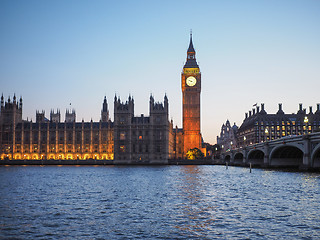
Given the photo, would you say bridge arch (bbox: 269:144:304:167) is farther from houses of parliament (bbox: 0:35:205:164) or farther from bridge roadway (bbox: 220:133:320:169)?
houses of parliament (bbox: 0:35:205:164)

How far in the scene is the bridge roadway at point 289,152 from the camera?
68100 mm

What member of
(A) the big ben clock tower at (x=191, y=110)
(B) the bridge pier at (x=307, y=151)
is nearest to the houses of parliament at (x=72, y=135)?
(A) the big ben clock tower at (x=191, y=110)

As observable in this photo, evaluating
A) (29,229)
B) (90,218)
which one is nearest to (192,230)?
(90,218)

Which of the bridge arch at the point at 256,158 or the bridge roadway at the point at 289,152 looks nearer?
the bridge roadway at the point at 289,152

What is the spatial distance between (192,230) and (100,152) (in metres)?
163

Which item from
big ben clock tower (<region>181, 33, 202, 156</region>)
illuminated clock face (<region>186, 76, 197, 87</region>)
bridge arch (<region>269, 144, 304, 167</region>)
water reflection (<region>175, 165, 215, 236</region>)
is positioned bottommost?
water reflection (<region>175, 165, 215, 236</region>)

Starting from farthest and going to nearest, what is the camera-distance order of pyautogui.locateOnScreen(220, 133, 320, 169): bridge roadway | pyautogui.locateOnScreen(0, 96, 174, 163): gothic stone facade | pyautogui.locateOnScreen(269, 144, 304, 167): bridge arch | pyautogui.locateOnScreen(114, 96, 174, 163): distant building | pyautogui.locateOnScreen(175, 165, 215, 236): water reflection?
1. pyautogui.locateOnScreen(0, 96, 174, 163): gothic stone facade
2. pyautogui.locateOnScreen(114, 96, 174, 163): distant building
3. pyautogui.locateOnScreen(269, 144, 304, 167): bridge arch
4. pyautogui.locateOnScreen(220, 133, 320, 169): bridge roadway
5. pyautogui.locateOnScreen(175, 165, 215, 236): water reflection

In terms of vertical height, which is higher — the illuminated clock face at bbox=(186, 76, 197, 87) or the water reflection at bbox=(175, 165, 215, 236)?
the illuminated clock face at bbox=(186, 76, 197, 87)

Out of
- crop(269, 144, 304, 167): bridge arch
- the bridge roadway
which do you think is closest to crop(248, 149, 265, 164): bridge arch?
the bridge roadway

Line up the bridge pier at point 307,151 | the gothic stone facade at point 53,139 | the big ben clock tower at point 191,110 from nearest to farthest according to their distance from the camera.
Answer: the bridge pier at point 307,151, the big ben clock tower at point 191,110, the gothic stone facade at point 53,139

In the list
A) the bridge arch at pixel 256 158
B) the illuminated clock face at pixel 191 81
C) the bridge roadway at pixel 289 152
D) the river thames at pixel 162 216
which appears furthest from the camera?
the illuminated clock face at pixel 191 81

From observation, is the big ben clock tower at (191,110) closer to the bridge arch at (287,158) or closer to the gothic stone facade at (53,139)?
the gothic stone facade at (53,139)

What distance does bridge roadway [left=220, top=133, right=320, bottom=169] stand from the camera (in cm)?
6810

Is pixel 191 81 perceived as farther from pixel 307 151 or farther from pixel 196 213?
pixel 196 213
